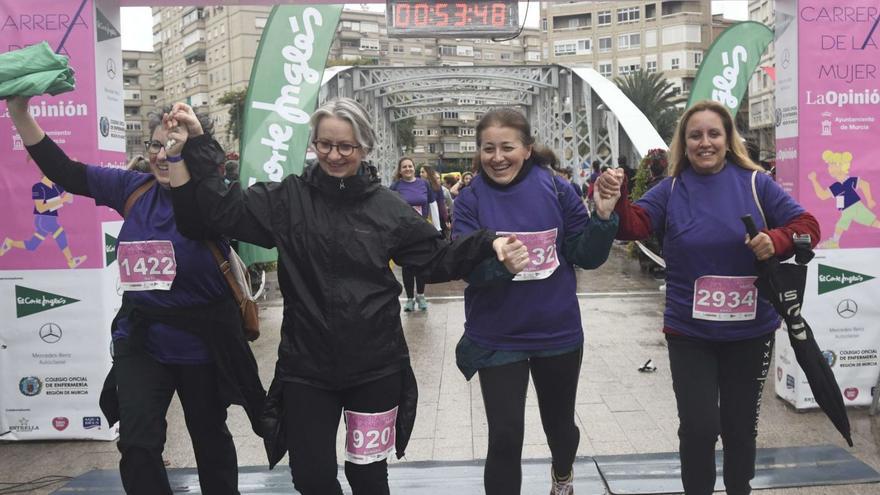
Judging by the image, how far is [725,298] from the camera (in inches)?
134

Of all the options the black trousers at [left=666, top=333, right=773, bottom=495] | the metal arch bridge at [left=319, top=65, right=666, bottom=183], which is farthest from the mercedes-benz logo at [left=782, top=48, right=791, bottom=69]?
the metal arch bridge at [left=319, top=65, right=666, bottom=183]

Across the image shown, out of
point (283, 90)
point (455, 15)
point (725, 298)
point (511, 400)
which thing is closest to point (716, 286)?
point (725, 298)

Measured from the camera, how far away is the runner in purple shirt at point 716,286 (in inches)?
135

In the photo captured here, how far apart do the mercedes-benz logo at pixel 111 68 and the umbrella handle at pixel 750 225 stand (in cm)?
411

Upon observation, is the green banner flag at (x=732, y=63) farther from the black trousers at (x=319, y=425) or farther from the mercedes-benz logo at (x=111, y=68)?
the black trousers at (x=319, y=425)

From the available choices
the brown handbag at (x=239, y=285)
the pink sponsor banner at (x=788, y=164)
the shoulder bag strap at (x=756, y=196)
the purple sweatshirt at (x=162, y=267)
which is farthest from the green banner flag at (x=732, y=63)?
the purple sweatshirt at (x=162, y=267)

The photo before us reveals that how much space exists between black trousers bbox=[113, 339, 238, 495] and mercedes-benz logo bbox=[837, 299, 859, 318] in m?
4.25

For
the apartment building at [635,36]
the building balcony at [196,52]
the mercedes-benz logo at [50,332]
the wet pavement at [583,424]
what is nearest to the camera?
the wet pavement at [583,424]

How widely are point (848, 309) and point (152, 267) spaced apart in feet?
15.2

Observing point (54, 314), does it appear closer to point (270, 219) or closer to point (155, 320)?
point (155, 320)

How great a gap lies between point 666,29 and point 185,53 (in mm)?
61311

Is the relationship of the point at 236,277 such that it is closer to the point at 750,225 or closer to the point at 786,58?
the point at 750,225

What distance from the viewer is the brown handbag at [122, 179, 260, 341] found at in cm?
343

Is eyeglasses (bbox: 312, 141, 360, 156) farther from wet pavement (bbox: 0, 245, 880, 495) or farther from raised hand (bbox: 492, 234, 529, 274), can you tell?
wet pavement (bbox: 0, 245, 880, 495)
